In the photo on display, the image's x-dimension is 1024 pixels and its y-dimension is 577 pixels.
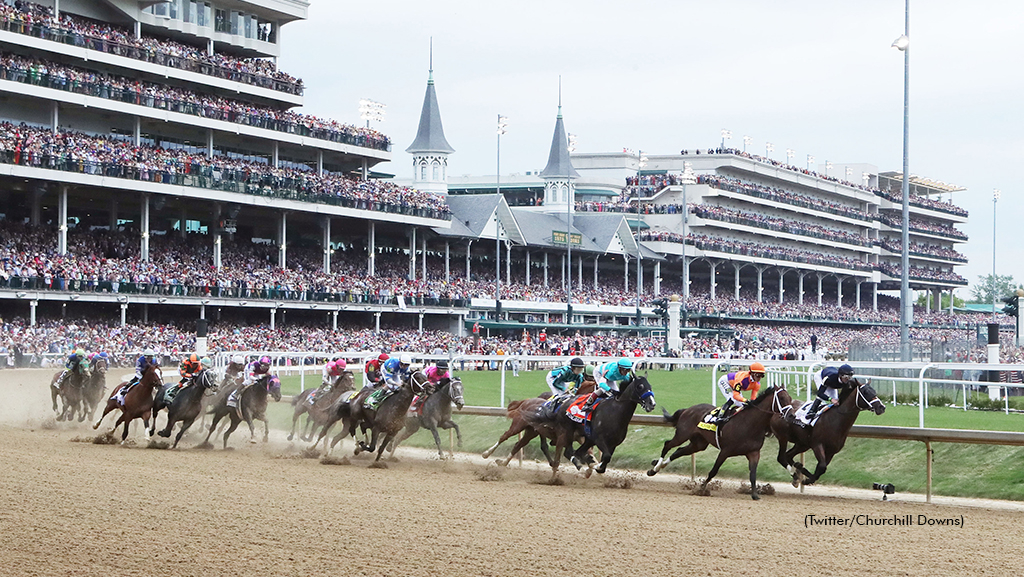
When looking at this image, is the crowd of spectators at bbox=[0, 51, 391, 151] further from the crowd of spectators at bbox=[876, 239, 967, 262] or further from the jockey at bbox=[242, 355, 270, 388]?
the crowd of spectators at bbox=[876, 239, 967, 262]

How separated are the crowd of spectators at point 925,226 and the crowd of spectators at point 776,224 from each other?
487cm

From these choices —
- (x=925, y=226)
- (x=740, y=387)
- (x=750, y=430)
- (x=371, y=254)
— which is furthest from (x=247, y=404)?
(x=925, y=226)

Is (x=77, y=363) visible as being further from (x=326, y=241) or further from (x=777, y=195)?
(x=777, y=195)

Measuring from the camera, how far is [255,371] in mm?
16062

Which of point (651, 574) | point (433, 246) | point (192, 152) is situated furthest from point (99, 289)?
point (651, 574)

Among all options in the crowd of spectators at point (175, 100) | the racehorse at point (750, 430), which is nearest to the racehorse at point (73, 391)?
the racehorse at point (750, 430)

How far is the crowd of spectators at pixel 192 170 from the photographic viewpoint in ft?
112

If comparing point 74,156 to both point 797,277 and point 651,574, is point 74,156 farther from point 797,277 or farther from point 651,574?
point 797,277

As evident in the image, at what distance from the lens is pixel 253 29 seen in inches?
1781

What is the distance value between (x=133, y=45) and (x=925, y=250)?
241ft

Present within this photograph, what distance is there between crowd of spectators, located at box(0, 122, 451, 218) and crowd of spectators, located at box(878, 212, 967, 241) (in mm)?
55765

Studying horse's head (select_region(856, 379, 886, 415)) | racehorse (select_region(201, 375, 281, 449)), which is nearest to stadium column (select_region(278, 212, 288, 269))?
racehorse (select_region(201, 375, 281, 449))

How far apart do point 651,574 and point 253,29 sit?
135ft

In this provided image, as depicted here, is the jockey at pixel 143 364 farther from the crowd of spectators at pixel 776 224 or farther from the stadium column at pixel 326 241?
the crowd of spectators at pixel 776 224
